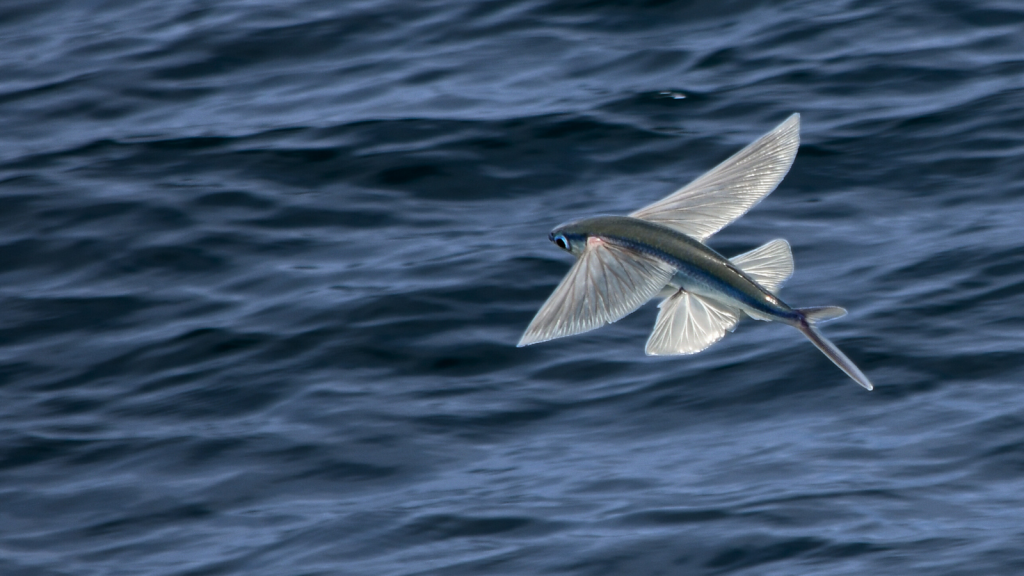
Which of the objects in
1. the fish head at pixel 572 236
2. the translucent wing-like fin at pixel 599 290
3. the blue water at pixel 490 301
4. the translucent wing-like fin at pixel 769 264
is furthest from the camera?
the blue water at pixel 490 301

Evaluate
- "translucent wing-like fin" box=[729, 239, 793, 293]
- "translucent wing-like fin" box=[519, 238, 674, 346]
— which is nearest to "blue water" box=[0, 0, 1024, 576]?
"translucent wing-like fin" box=[729, 239, 793, 293]

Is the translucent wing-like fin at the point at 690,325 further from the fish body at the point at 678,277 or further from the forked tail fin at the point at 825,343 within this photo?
the forked tail fin at the point at 825,343

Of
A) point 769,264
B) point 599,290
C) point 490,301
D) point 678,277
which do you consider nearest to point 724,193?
point 769,264

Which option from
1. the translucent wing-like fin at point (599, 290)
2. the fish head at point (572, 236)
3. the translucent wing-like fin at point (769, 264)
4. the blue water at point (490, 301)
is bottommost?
the blue water at point (490, 301)

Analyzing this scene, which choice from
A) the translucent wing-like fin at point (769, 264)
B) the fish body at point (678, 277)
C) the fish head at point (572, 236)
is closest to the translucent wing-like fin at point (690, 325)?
the fish body at point (678, 277)

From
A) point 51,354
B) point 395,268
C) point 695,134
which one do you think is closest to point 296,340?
point 395,268

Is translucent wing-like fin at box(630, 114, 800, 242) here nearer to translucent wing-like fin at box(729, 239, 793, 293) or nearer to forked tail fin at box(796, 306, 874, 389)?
translucent wing-like fin at box(729, 239, 793, 293)
